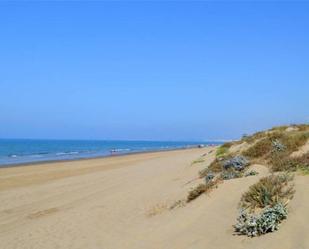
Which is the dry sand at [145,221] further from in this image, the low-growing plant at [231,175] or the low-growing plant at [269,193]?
the low-growing plant at [231,175]

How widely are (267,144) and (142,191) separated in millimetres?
3745

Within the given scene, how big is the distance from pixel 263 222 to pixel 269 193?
1.07 m

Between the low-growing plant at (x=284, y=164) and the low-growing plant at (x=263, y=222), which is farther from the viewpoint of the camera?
the low-growing plant at (x=284, y=164)

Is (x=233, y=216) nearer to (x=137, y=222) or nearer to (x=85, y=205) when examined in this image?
(x=137, y=222)

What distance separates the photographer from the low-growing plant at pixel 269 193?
8.05 m

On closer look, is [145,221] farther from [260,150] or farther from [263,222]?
[260,150]

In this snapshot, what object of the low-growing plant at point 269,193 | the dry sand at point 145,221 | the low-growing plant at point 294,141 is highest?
the low-growing plant at point 294,141

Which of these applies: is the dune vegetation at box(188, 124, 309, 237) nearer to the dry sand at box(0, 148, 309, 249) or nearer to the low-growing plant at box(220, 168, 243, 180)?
the low-growing plant at box(220, 168, 243, 180)

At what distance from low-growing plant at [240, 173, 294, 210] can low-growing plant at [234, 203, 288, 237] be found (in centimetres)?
46

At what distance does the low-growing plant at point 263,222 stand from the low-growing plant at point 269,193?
461 mm

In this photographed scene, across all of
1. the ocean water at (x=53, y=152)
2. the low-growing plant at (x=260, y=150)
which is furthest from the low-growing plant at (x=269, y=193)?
the ocean water at (x=53, y=152)

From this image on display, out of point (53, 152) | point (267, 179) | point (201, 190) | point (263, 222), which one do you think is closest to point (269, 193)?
point (267, 179)

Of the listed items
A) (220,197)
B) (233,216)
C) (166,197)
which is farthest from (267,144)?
(233,216)

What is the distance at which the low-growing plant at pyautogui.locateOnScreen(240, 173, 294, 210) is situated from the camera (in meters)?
8.05
